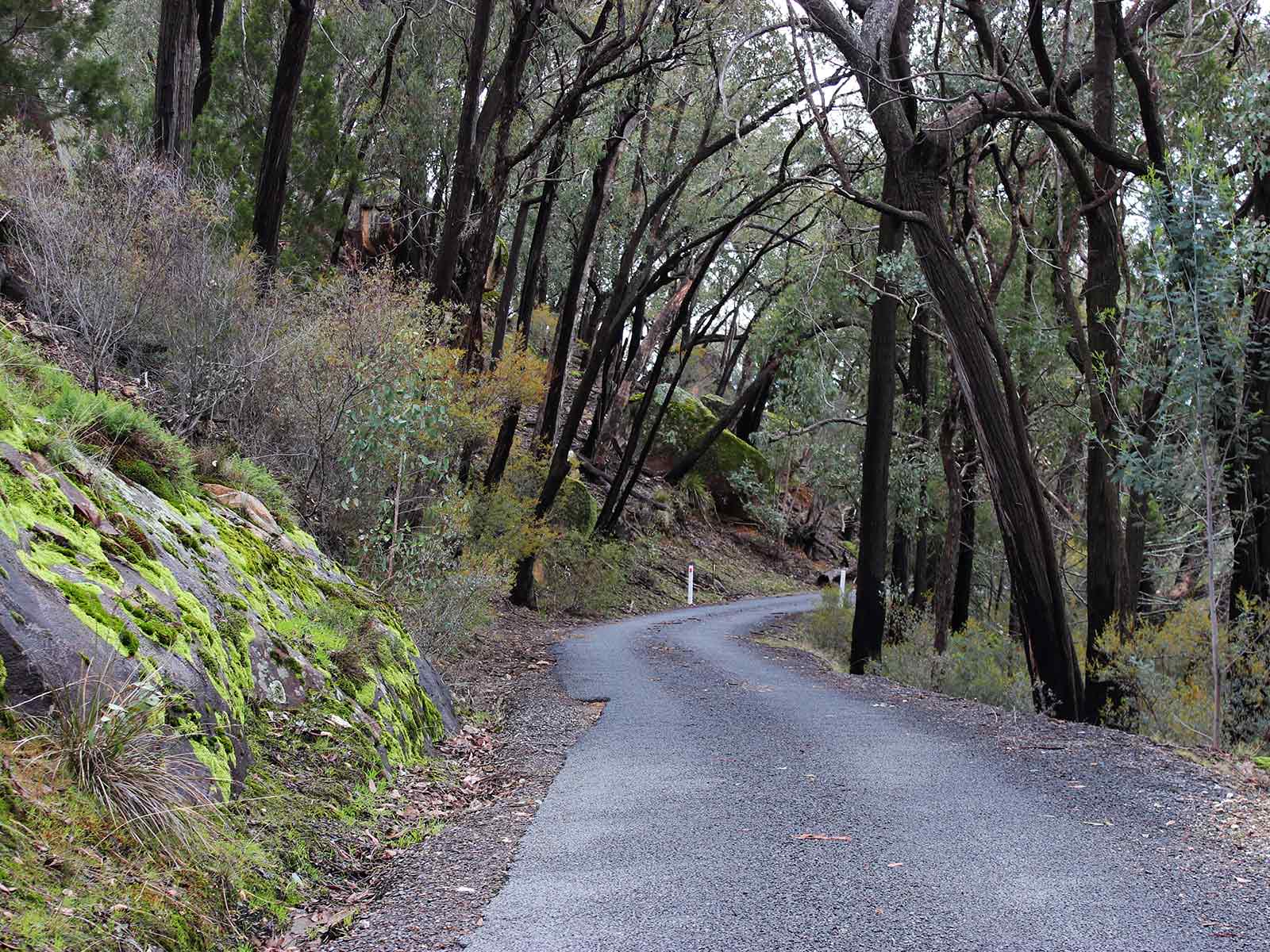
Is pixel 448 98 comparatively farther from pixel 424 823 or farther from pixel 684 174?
pixel 424 823

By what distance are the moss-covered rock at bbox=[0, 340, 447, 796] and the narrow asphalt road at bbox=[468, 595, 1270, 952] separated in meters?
1.46

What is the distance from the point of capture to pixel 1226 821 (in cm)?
546

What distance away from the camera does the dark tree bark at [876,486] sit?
51.5 feet

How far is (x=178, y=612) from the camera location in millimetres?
5035

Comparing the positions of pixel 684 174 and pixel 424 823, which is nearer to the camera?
pixel 424 823

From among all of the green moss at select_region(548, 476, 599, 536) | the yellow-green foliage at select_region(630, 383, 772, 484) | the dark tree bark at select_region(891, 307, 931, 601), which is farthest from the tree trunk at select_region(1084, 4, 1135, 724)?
the yellow-green foliage at select_region(630, 383, 772, 484)

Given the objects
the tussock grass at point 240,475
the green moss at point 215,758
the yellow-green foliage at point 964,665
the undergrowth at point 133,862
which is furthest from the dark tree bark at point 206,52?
the undergrowth at point 133,862

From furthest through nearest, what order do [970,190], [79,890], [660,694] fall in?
[970,190] < [660,694] < [79,890]

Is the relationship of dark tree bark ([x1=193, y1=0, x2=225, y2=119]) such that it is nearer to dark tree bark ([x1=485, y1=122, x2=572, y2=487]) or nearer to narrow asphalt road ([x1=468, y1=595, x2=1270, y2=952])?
dark tree bark ([x1=485, y1=122, x2=572, y2=487])

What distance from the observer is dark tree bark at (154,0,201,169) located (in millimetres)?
14602

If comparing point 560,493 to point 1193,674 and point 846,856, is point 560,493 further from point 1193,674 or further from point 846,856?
point 846,856

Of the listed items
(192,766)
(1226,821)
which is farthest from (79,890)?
(1226,821)

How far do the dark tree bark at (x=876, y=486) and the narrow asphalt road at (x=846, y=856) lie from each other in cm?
742

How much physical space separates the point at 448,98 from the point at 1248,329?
1786cm
